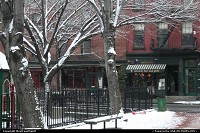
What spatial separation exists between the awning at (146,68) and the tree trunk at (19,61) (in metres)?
27.5

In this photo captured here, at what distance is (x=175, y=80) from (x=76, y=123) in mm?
24874

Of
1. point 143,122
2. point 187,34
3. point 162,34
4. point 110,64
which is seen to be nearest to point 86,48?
point 162,34

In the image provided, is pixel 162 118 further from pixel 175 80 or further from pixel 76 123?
pixel 175 80

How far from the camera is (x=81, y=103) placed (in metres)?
17.9

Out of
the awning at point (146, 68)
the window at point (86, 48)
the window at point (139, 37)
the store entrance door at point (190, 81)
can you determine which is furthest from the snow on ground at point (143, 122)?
the window at point (86, 48)

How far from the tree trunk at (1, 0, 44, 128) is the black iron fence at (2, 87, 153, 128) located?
2415 millimetres

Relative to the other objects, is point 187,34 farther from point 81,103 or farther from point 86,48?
point 81,103

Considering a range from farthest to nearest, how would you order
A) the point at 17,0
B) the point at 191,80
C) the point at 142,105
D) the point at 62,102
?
the point at 191,80, the point at 142,105, the point at 62,102, the point at 17,0

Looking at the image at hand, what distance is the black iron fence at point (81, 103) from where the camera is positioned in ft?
49.3

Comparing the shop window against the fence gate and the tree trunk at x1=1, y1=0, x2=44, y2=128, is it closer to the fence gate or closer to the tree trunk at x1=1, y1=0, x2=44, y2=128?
the fence gate

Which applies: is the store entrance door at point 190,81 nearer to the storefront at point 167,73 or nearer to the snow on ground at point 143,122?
the storefront at point 167,73

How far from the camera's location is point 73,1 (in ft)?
83.2

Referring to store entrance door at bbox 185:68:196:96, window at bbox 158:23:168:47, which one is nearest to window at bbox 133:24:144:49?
window at bbox 158:23:168:47

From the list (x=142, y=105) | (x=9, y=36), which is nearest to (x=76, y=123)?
(x=9, y=36)
